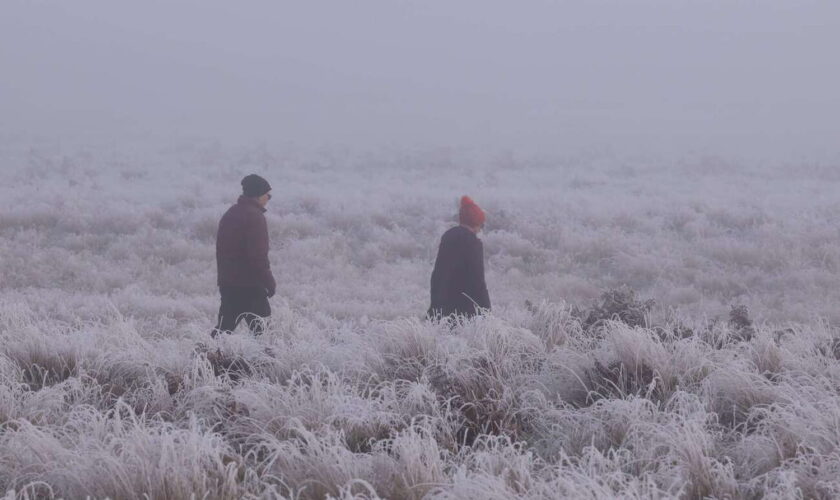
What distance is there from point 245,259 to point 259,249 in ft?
0.55

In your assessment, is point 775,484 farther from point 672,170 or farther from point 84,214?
point 672,170

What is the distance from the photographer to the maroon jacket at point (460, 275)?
8633mm

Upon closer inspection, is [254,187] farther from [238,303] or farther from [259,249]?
[238,303]

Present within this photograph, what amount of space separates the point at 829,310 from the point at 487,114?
5049 cm

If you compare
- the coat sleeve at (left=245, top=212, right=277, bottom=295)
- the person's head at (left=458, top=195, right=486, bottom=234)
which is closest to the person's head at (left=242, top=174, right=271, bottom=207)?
the coat sleeve at (left=245, top=212, right=277, bottom=295)

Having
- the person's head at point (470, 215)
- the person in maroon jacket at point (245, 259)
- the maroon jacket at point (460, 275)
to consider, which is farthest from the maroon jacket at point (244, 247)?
the person's head at point (470, 215)

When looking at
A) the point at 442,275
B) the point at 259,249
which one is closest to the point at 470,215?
the point at 442,275

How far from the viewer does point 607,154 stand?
41.9 m

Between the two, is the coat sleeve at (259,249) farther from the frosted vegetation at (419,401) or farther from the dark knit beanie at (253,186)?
the frosted vegetation at (419,401)

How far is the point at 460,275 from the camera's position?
8.66 m

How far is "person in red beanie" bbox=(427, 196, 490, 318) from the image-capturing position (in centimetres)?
863

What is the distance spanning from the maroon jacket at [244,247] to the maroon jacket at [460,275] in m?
1.62

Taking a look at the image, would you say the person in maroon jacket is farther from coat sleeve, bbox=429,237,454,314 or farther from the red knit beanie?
the red knit beanie

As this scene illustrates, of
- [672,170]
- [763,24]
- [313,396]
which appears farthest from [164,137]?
[763,24]
